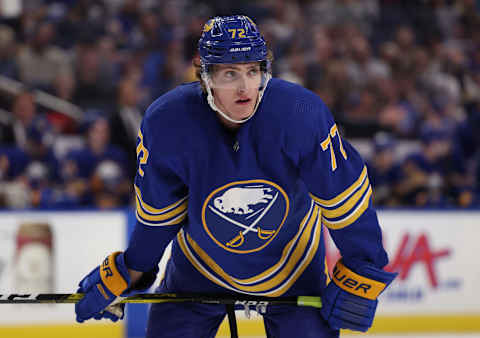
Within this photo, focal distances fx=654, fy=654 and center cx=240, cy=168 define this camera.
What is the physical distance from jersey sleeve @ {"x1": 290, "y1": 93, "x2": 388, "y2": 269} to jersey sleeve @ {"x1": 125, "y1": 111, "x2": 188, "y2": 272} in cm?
36

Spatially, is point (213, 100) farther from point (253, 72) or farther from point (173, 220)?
point (173, 220)

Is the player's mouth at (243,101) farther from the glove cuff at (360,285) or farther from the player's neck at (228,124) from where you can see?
the glove cuff at (360,285)

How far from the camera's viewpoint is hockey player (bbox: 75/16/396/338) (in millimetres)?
1722

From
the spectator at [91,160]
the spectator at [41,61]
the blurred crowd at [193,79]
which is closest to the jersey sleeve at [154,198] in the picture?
the blurred crowd at [193,79]

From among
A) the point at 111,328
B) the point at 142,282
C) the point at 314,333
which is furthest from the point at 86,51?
the point at 314,333

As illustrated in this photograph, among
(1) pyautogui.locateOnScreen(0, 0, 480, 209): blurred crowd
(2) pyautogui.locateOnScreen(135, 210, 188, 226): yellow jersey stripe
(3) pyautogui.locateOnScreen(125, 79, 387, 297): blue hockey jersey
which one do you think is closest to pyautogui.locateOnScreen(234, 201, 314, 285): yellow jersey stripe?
(3) pyautogui.locateOnScreen(125, 79, 387, 297): blue hockey jersey

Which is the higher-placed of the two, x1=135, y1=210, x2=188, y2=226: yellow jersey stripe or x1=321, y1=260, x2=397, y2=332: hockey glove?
x1=135, y1=210, x2=188, y2=226: yellow jersey stripe

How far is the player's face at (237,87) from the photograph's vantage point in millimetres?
1687

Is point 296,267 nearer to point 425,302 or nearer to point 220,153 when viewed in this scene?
point 220,153

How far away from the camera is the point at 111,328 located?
404 centimetres

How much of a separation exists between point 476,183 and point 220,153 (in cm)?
368

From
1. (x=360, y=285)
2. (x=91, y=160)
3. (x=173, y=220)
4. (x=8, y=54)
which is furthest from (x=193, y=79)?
(x=360, y=285)

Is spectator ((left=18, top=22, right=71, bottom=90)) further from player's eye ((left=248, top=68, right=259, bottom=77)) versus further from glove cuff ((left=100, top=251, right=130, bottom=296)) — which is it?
player's eye ((left=248, top=68, right=259, bottom=77))

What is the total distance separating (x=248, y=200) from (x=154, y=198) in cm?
27
